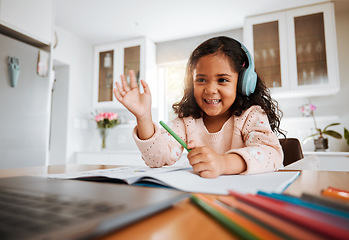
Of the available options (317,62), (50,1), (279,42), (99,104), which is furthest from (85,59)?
(317,62)

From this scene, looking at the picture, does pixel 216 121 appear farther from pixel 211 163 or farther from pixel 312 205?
pixel 312 205

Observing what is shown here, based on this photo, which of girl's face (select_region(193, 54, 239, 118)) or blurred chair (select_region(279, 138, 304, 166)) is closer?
girl's face (select_region(193, 54, 239, 118))

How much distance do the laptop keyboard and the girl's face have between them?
726 millimetres

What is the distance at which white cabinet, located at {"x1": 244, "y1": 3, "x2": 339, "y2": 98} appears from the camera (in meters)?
2.46

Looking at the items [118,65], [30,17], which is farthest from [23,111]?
[118,65]

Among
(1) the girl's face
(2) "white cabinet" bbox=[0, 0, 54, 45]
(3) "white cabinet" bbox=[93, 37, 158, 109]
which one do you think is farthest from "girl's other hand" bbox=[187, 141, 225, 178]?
(3) "white cabinet" bbox=[93, 37, 158, 109]

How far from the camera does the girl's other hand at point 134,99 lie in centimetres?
73

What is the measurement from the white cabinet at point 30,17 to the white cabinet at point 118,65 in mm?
1278

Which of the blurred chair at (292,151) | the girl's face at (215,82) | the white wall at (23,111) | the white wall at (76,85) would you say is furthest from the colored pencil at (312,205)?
the white wall at (76,85)

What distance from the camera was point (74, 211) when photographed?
0.22 metres

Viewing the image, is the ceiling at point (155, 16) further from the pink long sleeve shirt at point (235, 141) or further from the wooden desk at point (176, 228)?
the wooden desk at point (176, 228)

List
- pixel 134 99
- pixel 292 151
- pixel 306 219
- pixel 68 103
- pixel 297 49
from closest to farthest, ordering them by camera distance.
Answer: pixel 306 219, pixel 134 99, pixel 292 151, pixel 297 49, pixel 68 103

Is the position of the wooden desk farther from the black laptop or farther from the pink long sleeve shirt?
the pink long sleeve shirt

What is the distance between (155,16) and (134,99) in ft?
7.57
